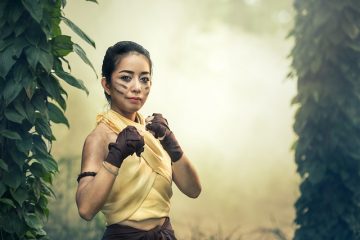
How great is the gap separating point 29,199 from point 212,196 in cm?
940

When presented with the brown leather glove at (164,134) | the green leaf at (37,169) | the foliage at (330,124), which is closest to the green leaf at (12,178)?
the green leaf at (37,169)

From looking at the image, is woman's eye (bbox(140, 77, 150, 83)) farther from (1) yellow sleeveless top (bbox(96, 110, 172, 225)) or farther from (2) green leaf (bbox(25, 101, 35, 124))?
(2) green leaf (bbox(25, 101, 35, 124))

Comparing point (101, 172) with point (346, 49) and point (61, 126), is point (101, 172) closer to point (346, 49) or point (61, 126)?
point (346, 49)

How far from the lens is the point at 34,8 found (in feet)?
11.7

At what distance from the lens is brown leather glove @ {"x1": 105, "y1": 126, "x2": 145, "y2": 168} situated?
2738mm

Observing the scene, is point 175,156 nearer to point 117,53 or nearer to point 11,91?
point 117,53

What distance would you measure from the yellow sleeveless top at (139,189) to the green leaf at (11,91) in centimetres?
79

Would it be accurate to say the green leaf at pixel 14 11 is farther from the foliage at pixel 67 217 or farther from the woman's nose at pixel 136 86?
the foliage at pixel 67 217

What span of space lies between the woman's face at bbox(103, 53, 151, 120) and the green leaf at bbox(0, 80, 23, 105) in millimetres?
745

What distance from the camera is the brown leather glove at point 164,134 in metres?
3.02

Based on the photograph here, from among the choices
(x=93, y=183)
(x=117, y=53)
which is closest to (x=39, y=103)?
(x=117, y=53)

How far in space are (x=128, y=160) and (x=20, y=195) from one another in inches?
39.2

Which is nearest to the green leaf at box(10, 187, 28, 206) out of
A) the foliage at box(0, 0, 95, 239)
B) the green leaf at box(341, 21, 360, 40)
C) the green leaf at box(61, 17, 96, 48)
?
the foliage at box(0, 0, 95, 239)

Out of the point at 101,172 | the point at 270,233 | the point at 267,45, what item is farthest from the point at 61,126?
the point at 101,172
